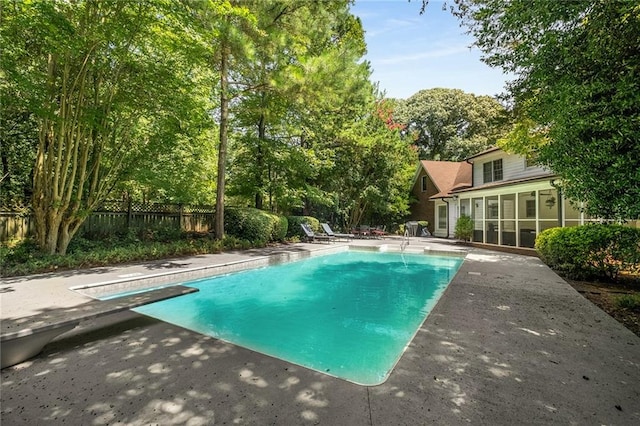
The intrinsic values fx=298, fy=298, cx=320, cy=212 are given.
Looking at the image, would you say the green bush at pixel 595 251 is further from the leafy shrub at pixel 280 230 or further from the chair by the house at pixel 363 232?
the chair by the house at pixel 363 232

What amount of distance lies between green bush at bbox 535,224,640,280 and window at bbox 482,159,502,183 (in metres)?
9.39

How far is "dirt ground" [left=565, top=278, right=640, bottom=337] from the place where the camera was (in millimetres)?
4414

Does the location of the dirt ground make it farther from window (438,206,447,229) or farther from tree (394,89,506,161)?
tree (394,89,506,161)

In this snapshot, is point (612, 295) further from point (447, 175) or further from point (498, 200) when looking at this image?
point (447, 175)

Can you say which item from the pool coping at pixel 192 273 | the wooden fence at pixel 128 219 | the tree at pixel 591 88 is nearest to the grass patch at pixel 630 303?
the tree at pixel 591 88

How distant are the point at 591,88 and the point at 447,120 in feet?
101

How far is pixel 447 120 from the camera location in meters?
31.8

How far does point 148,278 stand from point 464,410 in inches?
250

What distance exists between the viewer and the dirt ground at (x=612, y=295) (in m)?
4.41

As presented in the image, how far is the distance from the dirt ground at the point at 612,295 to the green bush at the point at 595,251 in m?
0.35

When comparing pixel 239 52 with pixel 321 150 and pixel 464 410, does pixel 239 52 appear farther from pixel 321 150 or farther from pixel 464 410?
pixel 464 410

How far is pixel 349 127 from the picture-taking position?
732 inches

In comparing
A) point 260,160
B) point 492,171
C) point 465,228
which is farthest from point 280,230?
point 492,171

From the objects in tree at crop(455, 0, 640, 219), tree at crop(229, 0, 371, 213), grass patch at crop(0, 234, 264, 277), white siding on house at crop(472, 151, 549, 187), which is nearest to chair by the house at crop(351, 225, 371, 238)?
tree at crop(229, 0, 371, 213)
